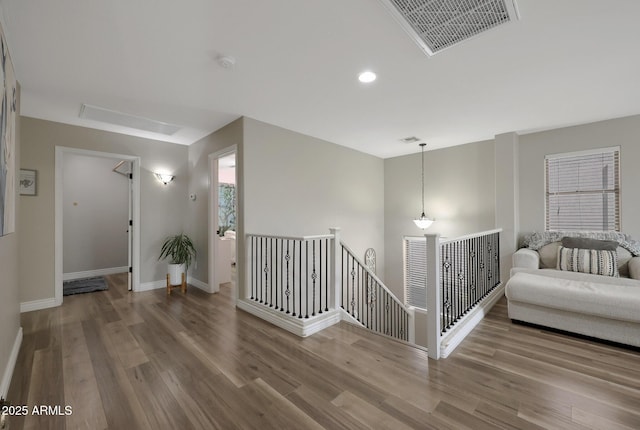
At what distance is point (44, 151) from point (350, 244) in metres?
4.89

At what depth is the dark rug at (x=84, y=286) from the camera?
4.43 meters

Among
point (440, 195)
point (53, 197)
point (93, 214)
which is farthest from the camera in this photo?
point (93, 214)

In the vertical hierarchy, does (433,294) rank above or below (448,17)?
below

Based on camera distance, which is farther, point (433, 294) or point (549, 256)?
point (549, 256)

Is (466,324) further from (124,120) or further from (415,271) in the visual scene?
(124,120)

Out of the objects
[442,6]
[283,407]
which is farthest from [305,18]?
[283,407]

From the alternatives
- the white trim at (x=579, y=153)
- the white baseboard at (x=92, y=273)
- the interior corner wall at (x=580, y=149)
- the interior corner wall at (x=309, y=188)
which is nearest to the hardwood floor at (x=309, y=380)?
the interior corner wall at (x=309, y=188)

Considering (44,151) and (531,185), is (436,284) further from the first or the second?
(44,151)

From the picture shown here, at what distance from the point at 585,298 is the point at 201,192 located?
5124mm

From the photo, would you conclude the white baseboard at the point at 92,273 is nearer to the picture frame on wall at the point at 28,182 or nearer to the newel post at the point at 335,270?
the picture frame on wall at the point at 28,182

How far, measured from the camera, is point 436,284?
2.38 metres

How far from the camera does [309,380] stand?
205cm

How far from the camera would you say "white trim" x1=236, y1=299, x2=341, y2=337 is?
2828mm

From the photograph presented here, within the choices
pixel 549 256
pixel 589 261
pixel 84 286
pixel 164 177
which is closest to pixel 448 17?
pixel 589 261
